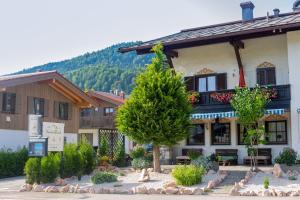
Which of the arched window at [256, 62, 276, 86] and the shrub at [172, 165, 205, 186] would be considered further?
the arched window at [256, 62, 276, 86]

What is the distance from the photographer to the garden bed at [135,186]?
16.6 meters

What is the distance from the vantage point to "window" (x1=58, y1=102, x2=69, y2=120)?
32.3 metres

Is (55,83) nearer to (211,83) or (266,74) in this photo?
(211,83)

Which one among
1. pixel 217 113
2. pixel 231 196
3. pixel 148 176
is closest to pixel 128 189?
pixel 148 176

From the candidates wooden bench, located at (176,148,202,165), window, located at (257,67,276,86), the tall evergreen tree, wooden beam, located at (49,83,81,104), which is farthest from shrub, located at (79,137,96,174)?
window, located at (257,67,276,86)

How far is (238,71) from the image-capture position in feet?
86.7

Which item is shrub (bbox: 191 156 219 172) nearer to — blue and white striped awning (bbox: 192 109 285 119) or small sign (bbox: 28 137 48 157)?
blue and white striped awning (bbox: 192 109 285 119)

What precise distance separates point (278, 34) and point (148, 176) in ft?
35.9

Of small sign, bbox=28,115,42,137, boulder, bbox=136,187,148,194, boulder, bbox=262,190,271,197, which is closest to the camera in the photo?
boulder, bbox=262,190,271,197

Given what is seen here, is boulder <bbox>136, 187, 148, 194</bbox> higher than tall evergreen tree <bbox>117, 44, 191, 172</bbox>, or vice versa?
tall evergreen tree <bbox>117, 44, 191, 172</bbox>

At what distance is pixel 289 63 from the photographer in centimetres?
2366

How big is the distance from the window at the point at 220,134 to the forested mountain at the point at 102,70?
35.9m

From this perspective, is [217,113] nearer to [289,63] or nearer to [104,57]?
[289,63]

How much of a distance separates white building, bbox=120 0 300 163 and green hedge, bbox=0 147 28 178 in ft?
28.7
